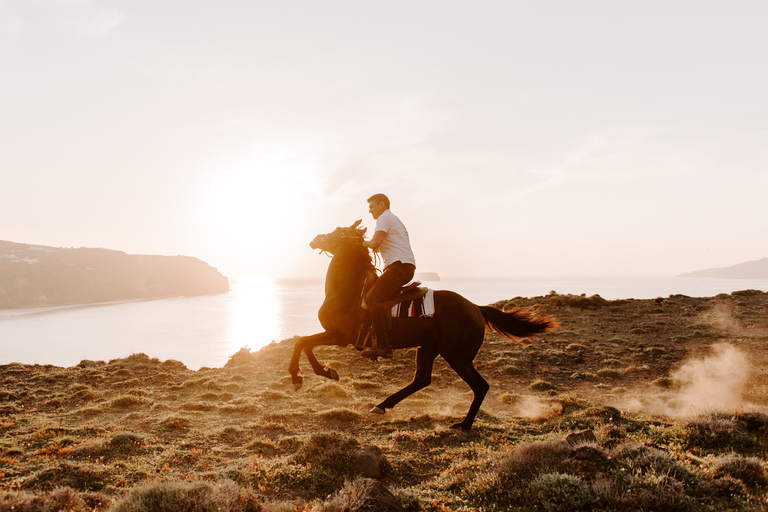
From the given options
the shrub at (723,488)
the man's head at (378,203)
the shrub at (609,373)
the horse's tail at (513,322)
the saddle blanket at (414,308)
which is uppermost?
the man's head at (378,203)

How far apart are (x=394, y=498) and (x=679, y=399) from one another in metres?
9.30

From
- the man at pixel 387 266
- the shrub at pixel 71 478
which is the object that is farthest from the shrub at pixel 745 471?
the shrub at pixel 71 478

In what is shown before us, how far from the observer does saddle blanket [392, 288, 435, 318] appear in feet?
25.3

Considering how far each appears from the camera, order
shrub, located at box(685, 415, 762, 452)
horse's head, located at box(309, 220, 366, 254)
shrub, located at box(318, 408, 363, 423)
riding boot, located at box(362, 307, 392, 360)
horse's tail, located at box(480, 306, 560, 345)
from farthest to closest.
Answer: shrub, located at box(318, 408, 363, 423) < horse's tail, located at box(480, 306, 560, 345) < horse's head, located at box(309, 220, 366, 254) < riding boot, located at box(362, 307, 392, 360) < shrub, located at box(685, 415, 762, 452)

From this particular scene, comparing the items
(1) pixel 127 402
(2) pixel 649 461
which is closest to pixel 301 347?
(2) pixel 649 461

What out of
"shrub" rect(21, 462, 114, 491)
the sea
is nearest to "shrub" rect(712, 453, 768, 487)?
"shrub" rect(21, 462, 114, 491)

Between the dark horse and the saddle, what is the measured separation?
10 centimetres

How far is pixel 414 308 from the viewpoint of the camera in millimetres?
7758

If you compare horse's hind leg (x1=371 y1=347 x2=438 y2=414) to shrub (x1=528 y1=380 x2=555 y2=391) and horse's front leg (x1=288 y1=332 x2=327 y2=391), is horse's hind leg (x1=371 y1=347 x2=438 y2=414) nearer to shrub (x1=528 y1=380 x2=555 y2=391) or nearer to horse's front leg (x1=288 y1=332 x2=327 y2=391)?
horse's front leg (x1=288 y1=332 x2=327 y2=391)

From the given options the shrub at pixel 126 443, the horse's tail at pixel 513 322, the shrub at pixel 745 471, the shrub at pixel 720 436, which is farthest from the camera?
the horse's tail at pixel 513 322

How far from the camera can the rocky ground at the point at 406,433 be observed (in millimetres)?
4777

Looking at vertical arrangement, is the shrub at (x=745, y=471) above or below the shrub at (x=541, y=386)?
above

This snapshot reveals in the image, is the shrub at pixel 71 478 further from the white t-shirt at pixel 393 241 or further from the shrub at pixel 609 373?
the shrub at pixel 609 373

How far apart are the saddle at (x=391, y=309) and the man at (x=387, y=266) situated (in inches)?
4.4
